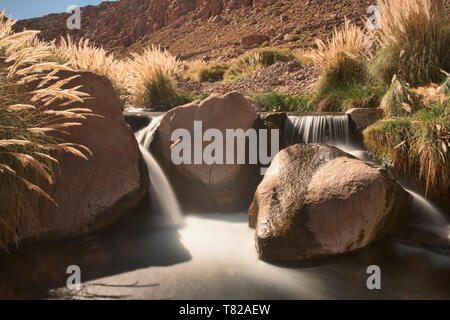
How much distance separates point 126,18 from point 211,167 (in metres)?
45.2

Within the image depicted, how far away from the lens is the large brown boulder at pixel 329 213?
8.37 ft

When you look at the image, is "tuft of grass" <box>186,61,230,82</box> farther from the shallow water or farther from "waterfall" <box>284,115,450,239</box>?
the shallow water

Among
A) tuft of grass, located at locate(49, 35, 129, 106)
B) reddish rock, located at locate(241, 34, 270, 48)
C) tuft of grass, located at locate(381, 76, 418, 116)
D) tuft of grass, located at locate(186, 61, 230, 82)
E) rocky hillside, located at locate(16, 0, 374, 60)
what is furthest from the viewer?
reddish rock, located at locate(241, 34, 270, 48)

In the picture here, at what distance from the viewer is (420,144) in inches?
126

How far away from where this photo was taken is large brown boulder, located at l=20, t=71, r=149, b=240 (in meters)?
2.82

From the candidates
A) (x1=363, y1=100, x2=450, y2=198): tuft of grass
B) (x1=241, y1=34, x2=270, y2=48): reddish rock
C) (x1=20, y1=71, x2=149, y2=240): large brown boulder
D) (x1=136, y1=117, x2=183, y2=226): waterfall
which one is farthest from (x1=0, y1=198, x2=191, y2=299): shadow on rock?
(x1=241, y1=34, x2=270, y2=48): reddish rock

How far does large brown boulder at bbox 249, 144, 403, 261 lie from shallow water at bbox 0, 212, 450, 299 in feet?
0.39

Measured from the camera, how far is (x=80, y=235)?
9.43 feet

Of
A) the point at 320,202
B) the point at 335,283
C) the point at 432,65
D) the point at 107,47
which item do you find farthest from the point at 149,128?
the point at 107,47

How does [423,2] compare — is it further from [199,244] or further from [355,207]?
[199,244]

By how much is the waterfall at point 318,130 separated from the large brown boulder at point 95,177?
7.30 feet

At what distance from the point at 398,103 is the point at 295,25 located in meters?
21.1

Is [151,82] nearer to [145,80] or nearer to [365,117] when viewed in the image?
[145,80]

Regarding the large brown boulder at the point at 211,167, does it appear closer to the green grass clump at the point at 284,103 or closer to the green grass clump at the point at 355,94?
the green grass clump at the point at 355,94
